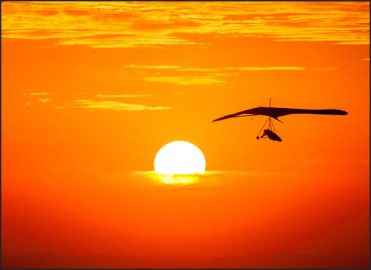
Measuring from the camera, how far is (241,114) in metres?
116

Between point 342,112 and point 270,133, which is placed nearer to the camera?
point 342,112

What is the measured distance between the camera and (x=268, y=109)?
119 m

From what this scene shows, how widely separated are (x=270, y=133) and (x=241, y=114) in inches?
212

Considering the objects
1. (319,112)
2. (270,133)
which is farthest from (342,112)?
(270,133)

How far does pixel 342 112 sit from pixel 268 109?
10.3 m

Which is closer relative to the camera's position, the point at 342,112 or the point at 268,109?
the point at 342,112

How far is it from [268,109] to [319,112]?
23.2ft

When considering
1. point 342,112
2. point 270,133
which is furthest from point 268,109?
point 342,112

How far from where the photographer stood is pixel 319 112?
114 metres

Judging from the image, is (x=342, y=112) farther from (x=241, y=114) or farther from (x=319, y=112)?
(x=241, y=114)

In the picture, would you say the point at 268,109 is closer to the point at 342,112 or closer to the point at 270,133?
the point at 270,133

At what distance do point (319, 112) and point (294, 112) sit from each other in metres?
4.02

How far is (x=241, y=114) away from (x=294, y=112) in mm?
5871

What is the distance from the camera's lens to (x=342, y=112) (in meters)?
111
